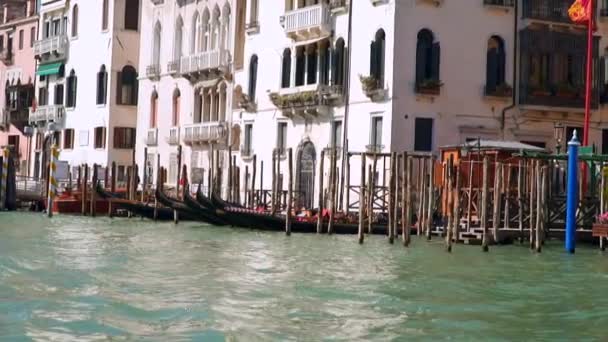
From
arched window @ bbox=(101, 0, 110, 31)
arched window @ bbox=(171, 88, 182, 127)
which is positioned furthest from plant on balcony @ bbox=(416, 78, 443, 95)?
arched window @ bbox=(101, 0, 110, 31)

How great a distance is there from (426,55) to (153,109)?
12.6 meters

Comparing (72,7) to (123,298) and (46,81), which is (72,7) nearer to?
(46,81)

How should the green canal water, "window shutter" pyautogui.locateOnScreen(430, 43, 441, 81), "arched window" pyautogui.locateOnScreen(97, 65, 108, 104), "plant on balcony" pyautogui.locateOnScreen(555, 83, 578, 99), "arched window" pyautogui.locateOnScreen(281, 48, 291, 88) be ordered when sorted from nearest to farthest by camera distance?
the green canal water
"window shutter" pyautogui.locateOnScreen(430, 43, 441, 81)
"plant on balcony" pyautogui.locateOnScreen(555, 83, 578, 99)
"arched window" pyautogui.locateOnScreen(281, 48, 291, 88)
"arched window" pyautogui.locateOnScreen(97, 65, 108, 104)

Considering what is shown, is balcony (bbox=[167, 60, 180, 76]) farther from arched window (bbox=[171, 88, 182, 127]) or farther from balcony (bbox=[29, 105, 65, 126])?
balcony (bbox=[29, 105, 65, 126])

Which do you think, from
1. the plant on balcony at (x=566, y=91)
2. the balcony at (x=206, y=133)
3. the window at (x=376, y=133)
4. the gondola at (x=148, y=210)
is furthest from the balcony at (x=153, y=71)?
the plant on balcony at (x=566, y=91)

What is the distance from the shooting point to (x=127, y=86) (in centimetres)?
3566

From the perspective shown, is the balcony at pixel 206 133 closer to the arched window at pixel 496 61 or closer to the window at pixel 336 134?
the window at pixel 336 134

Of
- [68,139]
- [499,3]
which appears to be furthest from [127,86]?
[499,3]

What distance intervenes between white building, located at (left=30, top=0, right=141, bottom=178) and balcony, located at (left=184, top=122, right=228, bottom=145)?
4.45m

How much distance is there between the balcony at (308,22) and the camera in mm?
24406

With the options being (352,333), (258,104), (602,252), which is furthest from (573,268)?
(258,104)

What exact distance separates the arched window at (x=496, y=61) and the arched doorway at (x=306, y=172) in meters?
4.33

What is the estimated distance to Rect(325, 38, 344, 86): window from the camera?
2420 cm

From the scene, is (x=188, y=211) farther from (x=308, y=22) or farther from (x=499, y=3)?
(x=499, y=3)
